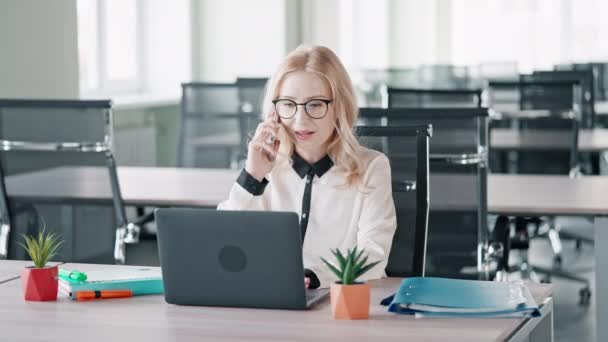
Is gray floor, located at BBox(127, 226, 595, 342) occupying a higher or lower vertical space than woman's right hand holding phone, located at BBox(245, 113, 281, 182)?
lower

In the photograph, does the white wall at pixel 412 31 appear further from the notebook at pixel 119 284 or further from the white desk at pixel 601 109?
the notebook at pixel 119 284

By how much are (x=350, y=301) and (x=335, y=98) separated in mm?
698

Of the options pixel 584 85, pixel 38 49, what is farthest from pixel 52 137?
pixel 584 85

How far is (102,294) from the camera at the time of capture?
2211mm

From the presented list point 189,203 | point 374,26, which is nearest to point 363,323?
point 189,203

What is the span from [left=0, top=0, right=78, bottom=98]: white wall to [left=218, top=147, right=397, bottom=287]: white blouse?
313 centimetres

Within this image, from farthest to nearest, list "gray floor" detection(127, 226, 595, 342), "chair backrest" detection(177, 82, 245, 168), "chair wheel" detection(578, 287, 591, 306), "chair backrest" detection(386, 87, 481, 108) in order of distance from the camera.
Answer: "chair backrest" detection(177, 82, 245, 168) → "chair wheel" detection(578, 287, 591, 306) → "chair backrest" detection(386, 87, 481, 108) → "gray floor" detection(127, 226, 595, 342)

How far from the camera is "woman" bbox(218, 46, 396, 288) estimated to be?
2.54 m

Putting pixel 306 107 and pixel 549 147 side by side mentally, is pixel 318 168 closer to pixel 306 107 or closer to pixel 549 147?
pixel 306 107

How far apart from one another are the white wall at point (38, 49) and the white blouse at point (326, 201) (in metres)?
3.13

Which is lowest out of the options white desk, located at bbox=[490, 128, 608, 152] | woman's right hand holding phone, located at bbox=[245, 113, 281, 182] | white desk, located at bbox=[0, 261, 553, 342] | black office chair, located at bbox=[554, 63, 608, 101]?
white desk, located at bbox=[0, 261, 553, 342]

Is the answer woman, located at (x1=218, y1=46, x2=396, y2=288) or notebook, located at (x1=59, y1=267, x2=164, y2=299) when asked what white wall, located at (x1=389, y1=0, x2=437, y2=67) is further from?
notebook, located at (x1=59, y1=267, x2=164, y2=299)

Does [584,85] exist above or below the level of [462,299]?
above

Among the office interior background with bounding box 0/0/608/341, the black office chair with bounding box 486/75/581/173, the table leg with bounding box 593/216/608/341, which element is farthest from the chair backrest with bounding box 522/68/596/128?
the table leg with bounding box 593/216/608/341
